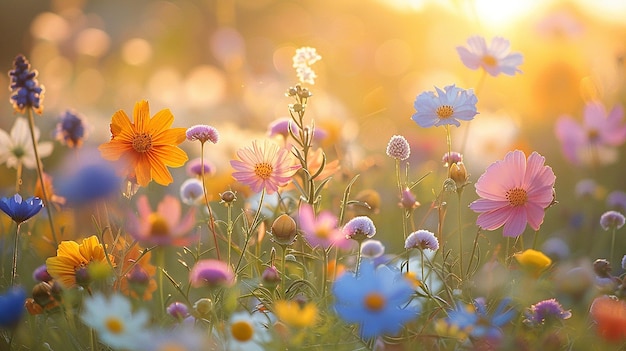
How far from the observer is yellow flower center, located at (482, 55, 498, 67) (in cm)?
122

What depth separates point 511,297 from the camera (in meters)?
0.96

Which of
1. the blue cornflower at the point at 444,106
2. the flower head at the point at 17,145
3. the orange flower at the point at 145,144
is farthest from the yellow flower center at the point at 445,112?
the flower head at the point at 17,145

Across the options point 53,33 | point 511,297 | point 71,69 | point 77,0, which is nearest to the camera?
point 511,297

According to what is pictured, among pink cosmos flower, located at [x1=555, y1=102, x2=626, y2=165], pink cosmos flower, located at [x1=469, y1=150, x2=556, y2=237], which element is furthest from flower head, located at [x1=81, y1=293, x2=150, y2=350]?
pink cosmos flower, located at [x1=555, y1=102, x2=626, y2=165]

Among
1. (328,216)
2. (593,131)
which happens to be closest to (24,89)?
(328,216)

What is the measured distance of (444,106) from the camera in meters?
1.03

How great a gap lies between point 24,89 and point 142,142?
233mm

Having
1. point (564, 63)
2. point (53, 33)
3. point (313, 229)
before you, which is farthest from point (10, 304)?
point (53, 33)

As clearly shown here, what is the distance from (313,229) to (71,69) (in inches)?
168

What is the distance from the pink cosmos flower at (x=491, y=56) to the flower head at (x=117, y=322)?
0.71 meters

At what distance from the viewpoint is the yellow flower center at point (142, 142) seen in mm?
1023

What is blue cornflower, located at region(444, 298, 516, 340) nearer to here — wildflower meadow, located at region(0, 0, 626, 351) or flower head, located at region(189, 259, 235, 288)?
wildflower meadow, located at region(0, 0, 626, 351)

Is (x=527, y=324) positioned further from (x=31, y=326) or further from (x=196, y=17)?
(x=196, y=17)

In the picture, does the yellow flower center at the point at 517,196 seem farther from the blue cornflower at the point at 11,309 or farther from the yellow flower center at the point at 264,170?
the blue cornflower at the point at 11,309
